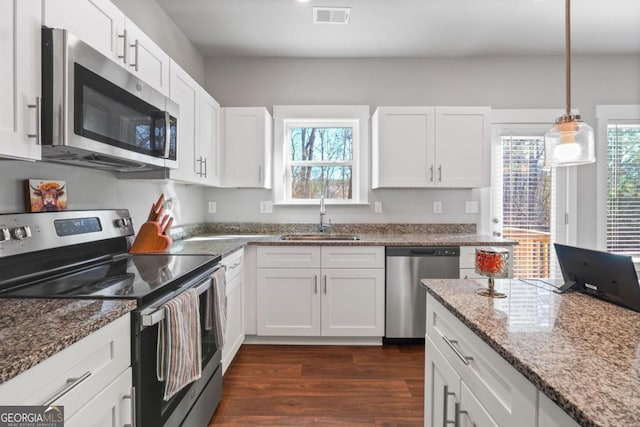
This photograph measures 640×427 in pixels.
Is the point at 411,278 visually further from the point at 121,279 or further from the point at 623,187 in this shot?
the point at 623,187

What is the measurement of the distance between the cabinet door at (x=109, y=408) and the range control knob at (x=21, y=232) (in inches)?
26.7

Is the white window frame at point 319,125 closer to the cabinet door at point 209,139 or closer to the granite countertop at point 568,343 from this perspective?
the cabinet door at point 209,139

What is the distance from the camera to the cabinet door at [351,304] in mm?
2762

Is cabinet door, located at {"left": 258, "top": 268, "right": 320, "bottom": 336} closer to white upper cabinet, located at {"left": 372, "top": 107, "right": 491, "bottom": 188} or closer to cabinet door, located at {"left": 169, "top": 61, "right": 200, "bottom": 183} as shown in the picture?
cabinet door, located at {"left": 169, "top": 61, "right": 200, "bottom": 183}

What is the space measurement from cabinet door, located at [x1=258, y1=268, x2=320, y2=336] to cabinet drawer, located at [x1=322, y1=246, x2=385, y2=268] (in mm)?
245

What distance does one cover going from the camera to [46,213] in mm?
1400

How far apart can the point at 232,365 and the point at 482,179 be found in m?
2.61

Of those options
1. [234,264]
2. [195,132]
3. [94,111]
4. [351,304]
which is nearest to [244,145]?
[195,132]

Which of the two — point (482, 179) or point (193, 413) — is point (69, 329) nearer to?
point (193, 413)

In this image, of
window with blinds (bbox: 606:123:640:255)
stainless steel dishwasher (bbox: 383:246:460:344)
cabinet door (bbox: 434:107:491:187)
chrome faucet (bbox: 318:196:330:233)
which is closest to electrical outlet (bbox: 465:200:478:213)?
cabinet door (bbox: 434:107:491:187)

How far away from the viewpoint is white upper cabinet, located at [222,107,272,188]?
10.1 feet

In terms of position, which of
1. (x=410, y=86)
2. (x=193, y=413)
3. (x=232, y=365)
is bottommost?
(x=232, y=365)

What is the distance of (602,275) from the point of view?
1.15 m

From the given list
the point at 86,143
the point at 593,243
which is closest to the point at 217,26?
the point at 86,143
